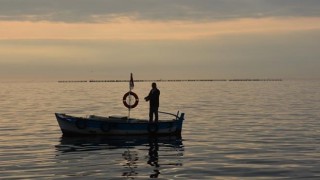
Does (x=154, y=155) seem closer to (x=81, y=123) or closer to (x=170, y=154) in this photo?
(x=170, y=154)

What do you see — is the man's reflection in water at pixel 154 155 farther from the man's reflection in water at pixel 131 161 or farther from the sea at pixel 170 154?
the man's reflection in water at pixel 131 161

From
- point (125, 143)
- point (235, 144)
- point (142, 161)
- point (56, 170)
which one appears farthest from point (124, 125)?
point (56, 170)

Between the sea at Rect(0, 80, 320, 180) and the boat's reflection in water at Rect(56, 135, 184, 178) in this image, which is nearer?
the sea at Rect(0, 80, 320, 180)

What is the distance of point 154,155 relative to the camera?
2050 centimetres

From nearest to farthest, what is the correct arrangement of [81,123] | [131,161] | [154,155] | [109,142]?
[131,161] < [154,155] < [109,142] < [81,123]

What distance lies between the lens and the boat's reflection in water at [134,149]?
699 inches

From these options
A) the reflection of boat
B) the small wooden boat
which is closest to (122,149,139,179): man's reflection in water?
the reflection of boat

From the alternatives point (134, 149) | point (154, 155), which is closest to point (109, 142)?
point (134, 149)

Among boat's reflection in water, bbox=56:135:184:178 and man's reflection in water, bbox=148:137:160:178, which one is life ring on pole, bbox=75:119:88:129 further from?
man's reflection in water, bbox=148:137:160:178

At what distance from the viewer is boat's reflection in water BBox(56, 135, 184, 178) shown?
17750 mm

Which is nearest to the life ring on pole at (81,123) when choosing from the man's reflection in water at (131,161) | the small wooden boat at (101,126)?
the small wooden boat at (101,126)

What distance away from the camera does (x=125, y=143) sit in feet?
81.3

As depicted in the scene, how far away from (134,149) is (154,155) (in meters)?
2.25

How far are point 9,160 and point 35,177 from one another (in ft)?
13.1
